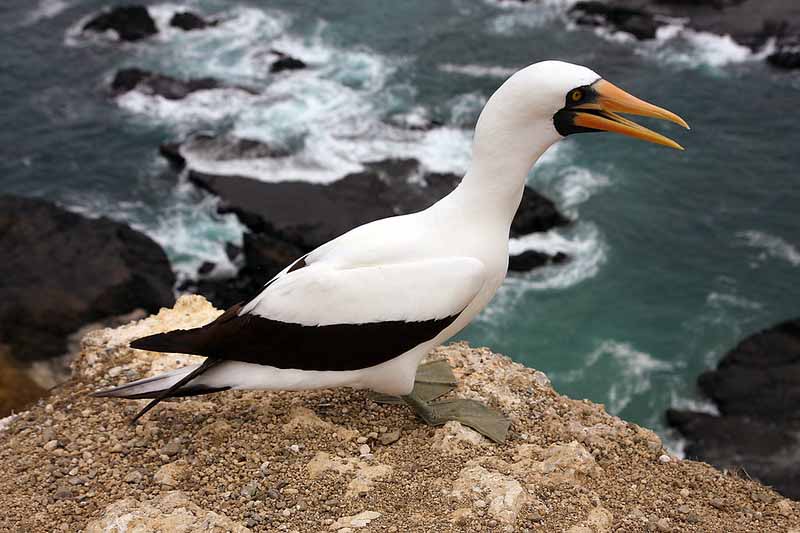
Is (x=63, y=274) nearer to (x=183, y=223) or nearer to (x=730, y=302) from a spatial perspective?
(x=183, y=223)

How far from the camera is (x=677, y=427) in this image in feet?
48.4

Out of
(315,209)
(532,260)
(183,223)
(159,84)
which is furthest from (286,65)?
(532,260)

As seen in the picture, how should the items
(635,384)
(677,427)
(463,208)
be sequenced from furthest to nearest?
(635,384)
(677,427)
(463,208)

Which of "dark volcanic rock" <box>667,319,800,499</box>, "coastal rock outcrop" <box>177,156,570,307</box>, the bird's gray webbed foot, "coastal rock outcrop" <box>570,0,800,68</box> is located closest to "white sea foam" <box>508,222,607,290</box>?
"coastal rock outcrop" <box>177,156,570,307</box>

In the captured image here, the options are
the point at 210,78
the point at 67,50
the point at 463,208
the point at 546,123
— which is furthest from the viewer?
the point at 67,50

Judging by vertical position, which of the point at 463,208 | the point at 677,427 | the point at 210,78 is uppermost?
the point at 463,208

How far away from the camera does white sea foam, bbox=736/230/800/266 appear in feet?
61.6

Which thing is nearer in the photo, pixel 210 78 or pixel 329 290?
pixel 329 290

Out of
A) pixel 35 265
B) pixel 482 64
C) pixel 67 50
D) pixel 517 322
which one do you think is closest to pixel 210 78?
pixel 67 50

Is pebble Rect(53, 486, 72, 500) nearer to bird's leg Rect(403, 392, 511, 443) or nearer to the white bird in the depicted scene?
the white bird

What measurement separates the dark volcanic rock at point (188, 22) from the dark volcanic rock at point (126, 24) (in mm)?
792

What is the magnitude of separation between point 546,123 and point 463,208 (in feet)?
2.46

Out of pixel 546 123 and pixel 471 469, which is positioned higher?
pixel 546 123

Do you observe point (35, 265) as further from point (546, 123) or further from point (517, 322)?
point (546, 123)
